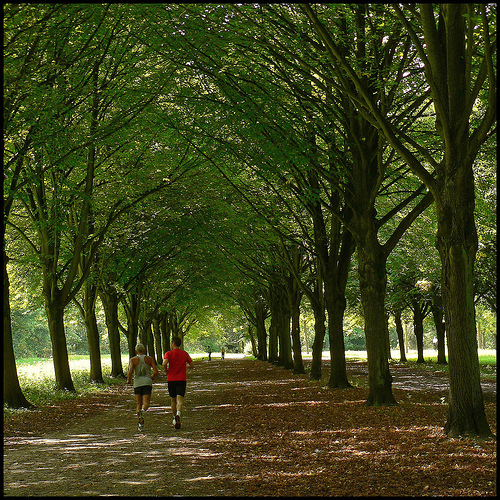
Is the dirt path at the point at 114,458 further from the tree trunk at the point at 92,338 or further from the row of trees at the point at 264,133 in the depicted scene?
the tree trunk at the point at 92,338

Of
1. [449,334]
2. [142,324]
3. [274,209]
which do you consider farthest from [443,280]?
[142,324]

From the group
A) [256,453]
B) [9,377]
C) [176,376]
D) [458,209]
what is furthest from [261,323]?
[458,209]

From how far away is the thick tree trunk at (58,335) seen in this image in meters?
19.5

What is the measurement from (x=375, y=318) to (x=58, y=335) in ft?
38.5

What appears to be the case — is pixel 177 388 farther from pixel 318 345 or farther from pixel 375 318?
pixel 318 345

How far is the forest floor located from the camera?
21.4ft

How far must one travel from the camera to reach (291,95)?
13.9 m

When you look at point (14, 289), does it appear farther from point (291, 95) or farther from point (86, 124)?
point (291, 95)

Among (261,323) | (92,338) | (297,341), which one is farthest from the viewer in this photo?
(261,323)

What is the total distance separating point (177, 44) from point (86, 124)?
454cm

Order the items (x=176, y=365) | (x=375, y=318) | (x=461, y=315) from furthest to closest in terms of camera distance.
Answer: (x=375, y=318), (x=176, y=365), (x=461, y=315)

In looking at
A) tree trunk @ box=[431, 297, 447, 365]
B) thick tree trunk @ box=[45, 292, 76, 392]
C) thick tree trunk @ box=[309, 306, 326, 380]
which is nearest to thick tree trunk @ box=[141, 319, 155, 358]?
thick tree trunk @ box=[309, 306, 326, 380]

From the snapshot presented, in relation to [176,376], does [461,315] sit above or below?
above

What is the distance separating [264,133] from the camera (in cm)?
1388
